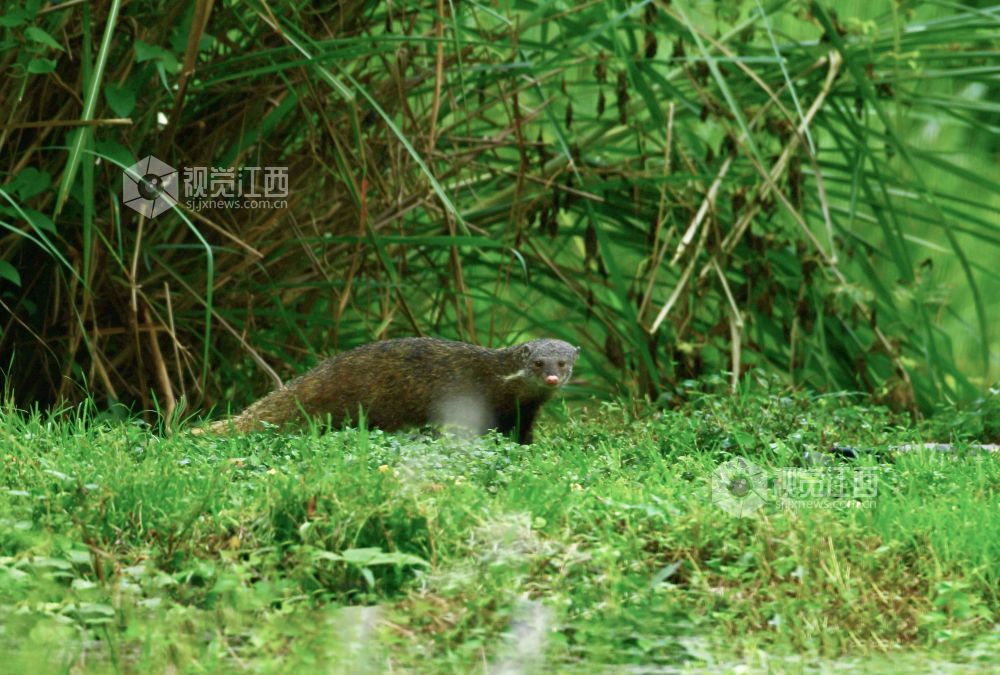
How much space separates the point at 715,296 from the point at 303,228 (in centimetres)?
201

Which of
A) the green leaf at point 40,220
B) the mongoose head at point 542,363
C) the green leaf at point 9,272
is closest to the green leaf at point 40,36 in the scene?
the green leaf at point 40,220

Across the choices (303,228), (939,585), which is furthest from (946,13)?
(939,585)

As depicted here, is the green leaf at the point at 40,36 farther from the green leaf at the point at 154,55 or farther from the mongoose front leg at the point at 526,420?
the mongoose front leg at the point at 526,420

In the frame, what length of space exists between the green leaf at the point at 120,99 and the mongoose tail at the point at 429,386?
45.0 inches

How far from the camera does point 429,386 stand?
525cm

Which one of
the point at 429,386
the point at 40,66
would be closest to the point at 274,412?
the point at 429,386

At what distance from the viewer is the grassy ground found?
2.74 meters

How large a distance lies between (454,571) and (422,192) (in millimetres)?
2848

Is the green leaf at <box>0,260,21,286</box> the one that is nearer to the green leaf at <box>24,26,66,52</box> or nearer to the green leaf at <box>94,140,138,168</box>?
the green leaf at <box>94,140,138,168</box>

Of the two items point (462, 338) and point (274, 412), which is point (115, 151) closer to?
point (274, 412)

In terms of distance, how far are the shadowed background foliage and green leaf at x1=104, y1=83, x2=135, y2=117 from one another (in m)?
0.01

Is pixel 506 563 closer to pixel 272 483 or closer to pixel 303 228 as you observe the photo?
pixel 272 483

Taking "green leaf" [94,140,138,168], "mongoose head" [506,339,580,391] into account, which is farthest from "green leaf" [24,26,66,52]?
"mongoose head" [506,339,580,391]

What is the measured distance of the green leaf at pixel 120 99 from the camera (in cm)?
465
